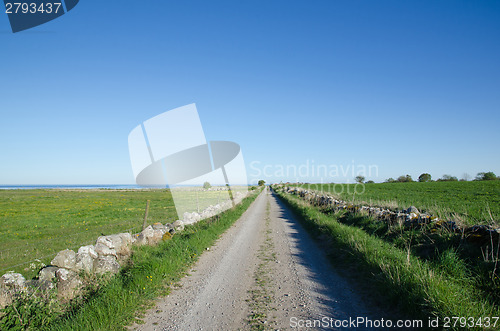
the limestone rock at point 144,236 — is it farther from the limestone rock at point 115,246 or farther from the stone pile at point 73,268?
the limestone rock at point 115,246

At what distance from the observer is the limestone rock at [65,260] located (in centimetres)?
577

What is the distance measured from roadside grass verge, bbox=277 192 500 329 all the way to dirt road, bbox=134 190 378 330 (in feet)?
1.93

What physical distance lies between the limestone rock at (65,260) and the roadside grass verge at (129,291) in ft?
2.80

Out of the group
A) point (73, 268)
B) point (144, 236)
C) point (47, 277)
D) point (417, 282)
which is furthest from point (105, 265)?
point (417, 282)

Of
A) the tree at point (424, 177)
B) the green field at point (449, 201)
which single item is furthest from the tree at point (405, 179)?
the green field at point (449, 201)

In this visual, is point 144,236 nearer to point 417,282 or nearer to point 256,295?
point 256,295

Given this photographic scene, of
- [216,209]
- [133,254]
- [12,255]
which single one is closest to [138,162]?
[133,254]

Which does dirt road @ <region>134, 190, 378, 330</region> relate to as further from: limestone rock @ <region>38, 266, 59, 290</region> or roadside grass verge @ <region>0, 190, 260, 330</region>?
limestone rock @ <region>38, 266, 59, 290</region>

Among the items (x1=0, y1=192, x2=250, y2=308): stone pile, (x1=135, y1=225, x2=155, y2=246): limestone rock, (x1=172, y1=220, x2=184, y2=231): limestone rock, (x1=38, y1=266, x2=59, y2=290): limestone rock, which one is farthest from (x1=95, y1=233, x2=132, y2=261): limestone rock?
(x1=172, y1=220, x2=184, y2=231): limestone rock

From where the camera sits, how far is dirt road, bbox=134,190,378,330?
13.7ft

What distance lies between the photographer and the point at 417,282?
4453 millimetres

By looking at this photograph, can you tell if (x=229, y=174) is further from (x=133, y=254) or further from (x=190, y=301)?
(x=190, y=301)

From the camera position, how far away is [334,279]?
5969 mm

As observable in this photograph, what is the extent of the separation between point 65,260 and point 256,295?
183 inches
